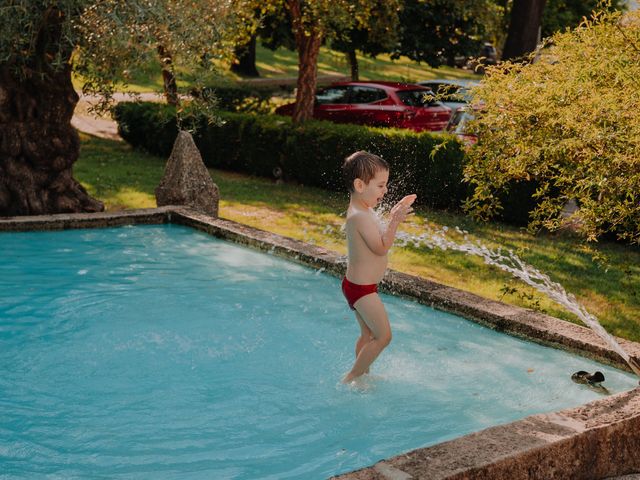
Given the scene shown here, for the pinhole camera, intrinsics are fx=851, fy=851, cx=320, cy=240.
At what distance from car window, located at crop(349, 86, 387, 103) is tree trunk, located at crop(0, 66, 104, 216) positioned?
29.6ft

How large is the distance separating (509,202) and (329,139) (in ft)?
13.2

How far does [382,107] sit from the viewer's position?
19.5 meters

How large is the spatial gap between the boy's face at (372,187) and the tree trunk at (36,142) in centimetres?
719

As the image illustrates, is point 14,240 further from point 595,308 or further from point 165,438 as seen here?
point 595,308

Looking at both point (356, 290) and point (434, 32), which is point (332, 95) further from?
point (434, 32)

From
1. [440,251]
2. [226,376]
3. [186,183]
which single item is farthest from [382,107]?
[226,376]

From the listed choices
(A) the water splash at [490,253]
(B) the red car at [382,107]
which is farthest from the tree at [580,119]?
(B) the red car at [382,107]

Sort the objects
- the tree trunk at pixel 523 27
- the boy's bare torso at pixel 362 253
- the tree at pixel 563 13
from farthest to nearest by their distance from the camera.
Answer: the tree at pixel 563 13
the tree trunk at pixel 523 27
the boy's bare torso at pixel 362 253

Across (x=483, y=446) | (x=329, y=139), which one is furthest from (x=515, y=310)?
(x=329, y=139)

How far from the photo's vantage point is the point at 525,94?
25.6ft

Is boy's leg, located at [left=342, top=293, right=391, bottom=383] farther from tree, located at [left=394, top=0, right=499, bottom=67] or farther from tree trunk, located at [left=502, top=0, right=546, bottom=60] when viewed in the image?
tree, located at [left=394, top=0, right=499, bottom=67]

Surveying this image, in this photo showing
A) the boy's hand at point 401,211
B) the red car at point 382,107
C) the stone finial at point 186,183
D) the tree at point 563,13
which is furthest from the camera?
the tree at point 563,13

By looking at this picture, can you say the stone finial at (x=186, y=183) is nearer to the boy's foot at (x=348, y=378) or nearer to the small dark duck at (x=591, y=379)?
the boy's foot at (x=348, y=378)

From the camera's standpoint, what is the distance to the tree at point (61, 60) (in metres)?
10.6
